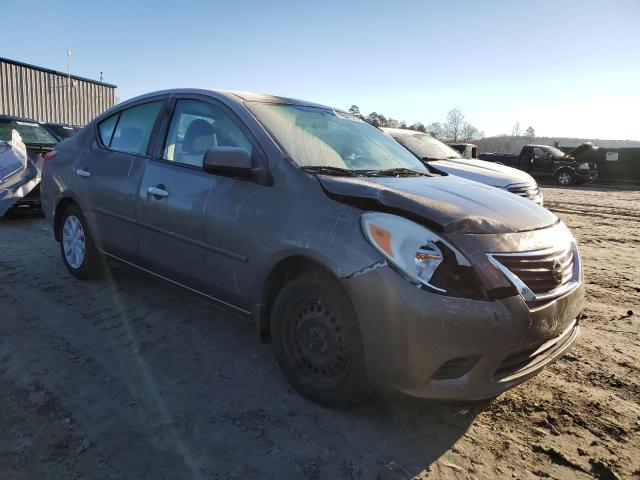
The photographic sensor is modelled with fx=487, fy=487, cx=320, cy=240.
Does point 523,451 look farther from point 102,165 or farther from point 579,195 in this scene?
point 579,195

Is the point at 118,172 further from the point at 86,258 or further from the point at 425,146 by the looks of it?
the point at 425,146

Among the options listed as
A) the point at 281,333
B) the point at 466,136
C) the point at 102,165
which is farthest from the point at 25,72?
the point at 466,136

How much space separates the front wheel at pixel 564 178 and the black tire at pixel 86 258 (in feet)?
67.4

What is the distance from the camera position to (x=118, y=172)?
3.89 metres

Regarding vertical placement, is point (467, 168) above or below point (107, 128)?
below

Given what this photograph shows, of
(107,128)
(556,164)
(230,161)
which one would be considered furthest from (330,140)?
(556,164)

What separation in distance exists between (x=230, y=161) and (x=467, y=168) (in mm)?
5160

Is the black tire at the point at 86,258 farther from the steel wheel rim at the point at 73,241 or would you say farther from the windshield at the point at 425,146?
the windshield at the point at 425,146

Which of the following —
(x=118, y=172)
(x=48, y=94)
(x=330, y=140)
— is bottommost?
(x=118, y=172)

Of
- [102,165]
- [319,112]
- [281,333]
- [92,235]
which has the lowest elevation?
[281,333]

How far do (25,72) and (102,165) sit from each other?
2695cm

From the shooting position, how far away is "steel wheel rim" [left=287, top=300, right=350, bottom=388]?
2.52 metres

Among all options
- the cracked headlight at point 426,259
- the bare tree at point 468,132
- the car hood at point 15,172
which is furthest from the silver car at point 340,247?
the bare tree at point 468,132

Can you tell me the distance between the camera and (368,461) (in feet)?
7.34
